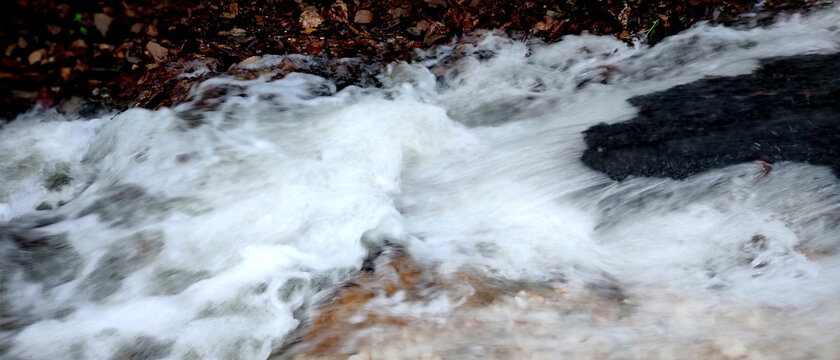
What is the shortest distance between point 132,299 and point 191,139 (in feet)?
5.06

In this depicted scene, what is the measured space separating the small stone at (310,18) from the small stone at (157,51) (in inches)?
52.1

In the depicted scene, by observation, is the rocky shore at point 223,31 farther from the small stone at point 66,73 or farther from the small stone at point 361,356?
the small stone at point 361,356

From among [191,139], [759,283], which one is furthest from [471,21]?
[759,283]

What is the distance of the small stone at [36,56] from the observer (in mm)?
4898

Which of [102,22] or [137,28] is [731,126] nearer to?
[137,28]

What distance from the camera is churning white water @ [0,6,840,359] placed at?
270 cm

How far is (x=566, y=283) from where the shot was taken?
284 centimetres

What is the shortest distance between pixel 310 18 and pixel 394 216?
294 cm

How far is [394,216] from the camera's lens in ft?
11.6

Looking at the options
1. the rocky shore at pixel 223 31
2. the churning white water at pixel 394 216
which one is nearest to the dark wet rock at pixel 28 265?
the churning white water at pixel 394 216

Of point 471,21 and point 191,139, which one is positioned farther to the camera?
point 471,21

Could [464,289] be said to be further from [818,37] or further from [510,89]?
[818,37]

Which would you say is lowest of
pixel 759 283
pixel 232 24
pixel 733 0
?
pixel 759 283

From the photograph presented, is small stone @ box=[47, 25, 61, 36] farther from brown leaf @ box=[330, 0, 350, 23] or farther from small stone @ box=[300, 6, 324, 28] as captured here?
brown leaf @ box=[330, 0, 350, 23]
